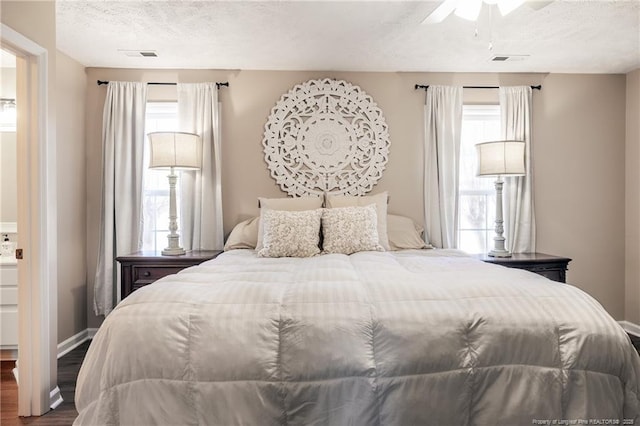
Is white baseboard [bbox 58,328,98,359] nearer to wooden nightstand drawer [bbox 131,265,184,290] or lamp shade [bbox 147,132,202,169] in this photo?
wooden nightstand drawer [bbox 131,265,184,290]

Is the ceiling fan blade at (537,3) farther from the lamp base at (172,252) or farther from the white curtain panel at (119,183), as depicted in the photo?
the white curtain panel at (119,183)

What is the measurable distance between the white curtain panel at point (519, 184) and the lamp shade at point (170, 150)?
3.02m

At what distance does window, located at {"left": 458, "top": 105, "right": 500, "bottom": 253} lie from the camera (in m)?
3.99

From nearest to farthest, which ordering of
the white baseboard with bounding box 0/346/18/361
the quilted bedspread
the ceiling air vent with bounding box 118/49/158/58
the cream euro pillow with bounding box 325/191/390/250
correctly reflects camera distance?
the quilted bedspread → the white baseboard with bounding box 0/346/18/361 → the cream euro pillow with bounding box 325/191/390/250 → the ceiling air vent with bounding box 118/49/158/58

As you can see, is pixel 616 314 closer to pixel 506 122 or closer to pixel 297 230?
pixel 506 122

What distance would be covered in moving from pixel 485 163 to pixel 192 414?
3.09m

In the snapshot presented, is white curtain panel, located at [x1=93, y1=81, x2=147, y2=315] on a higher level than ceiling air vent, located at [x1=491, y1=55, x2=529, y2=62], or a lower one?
lower

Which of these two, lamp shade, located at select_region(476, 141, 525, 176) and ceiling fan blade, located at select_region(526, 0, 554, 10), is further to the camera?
lamp shade, located at select_region(476, 141, 525, 176)

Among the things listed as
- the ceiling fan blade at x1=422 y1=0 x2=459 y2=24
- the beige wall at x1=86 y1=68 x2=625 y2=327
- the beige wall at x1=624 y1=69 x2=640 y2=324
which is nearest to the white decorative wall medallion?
the beige wall at x1=86 y1=68 x2=625 y2=327

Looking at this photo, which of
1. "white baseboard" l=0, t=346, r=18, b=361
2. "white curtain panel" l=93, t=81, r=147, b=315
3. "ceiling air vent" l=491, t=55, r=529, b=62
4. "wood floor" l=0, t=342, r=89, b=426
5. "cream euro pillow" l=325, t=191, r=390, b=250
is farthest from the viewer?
"white curtain panel" l=93, t=81, r=147, b=315

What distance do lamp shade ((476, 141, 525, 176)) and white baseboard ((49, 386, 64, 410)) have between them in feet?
11.8

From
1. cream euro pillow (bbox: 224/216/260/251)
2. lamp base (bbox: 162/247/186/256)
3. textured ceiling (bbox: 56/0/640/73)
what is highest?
textured ceiling (bbox: 56/0/640/73)

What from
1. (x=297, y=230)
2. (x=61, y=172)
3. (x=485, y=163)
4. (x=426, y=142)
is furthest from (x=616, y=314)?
(x=61, y=172)

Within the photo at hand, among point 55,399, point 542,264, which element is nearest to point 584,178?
point 542,264
